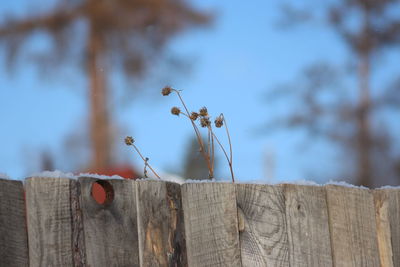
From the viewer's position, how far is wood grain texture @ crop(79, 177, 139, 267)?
5.68 ft

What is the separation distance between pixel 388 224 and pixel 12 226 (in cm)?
134

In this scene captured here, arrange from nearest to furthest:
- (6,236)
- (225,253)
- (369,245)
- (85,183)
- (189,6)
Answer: (6,236) < (85,183) < (225,253) < (369,245) < (189,6)

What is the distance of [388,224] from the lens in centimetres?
211

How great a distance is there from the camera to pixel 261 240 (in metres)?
1.92

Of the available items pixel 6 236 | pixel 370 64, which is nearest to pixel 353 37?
pixel 370 64

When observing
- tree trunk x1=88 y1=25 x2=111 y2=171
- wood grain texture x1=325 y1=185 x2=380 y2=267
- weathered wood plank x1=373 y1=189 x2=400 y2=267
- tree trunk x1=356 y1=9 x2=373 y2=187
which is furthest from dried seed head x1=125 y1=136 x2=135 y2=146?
tree trunk x1=356 y1=9 x2=373 y2=187

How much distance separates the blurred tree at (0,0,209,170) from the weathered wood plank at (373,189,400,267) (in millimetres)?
10543

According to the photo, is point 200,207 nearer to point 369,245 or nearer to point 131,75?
point 369,245

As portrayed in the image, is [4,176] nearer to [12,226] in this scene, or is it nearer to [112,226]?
[12,226]

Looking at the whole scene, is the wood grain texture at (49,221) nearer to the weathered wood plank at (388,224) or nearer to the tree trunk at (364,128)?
the weathered wood plank at (388,224)

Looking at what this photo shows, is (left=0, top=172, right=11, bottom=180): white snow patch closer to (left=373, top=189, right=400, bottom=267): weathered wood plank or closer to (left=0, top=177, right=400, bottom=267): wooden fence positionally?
(left=0, top=177, right=400, bottom=267): wooden fence

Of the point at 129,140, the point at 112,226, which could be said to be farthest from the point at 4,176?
the point at 129,140

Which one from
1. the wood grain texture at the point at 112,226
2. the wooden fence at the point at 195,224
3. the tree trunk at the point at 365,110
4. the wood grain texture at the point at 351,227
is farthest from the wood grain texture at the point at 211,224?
the tree trunk at the point at 365,110

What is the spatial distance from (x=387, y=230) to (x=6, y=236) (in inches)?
53.1
